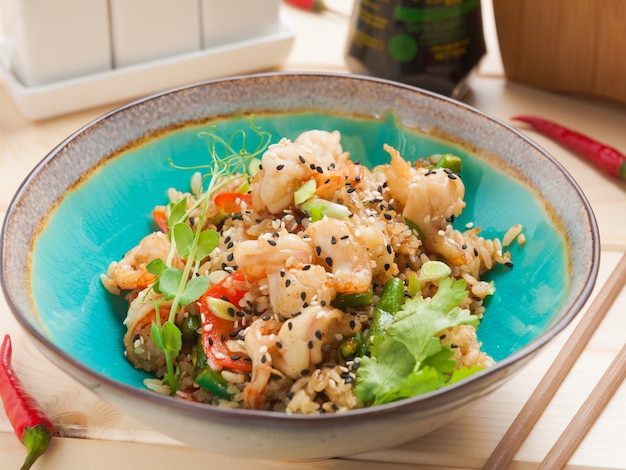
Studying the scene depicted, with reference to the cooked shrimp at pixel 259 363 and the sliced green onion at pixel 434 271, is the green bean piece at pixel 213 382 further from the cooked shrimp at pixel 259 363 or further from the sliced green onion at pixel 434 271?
the sliced green onion at pixel 434 271

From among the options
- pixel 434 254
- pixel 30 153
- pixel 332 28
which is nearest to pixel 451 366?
pixel 434 254

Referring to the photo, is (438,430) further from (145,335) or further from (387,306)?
(145,335)

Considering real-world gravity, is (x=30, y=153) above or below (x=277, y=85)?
below

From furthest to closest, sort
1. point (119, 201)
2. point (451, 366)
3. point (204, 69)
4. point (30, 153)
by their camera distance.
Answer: point (204, 69) < point (30, 153) < point (119, 201) < point (451, 366)

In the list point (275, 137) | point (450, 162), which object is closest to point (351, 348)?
point (450, 162)

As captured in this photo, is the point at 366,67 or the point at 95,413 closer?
the point at 95,413

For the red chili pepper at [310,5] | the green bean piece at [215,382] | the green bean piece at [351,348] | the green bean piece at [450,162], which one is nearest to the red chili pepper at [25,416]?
the green bean piece at [215,382]

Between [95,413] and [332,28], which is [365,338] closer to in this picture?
[95,413]
